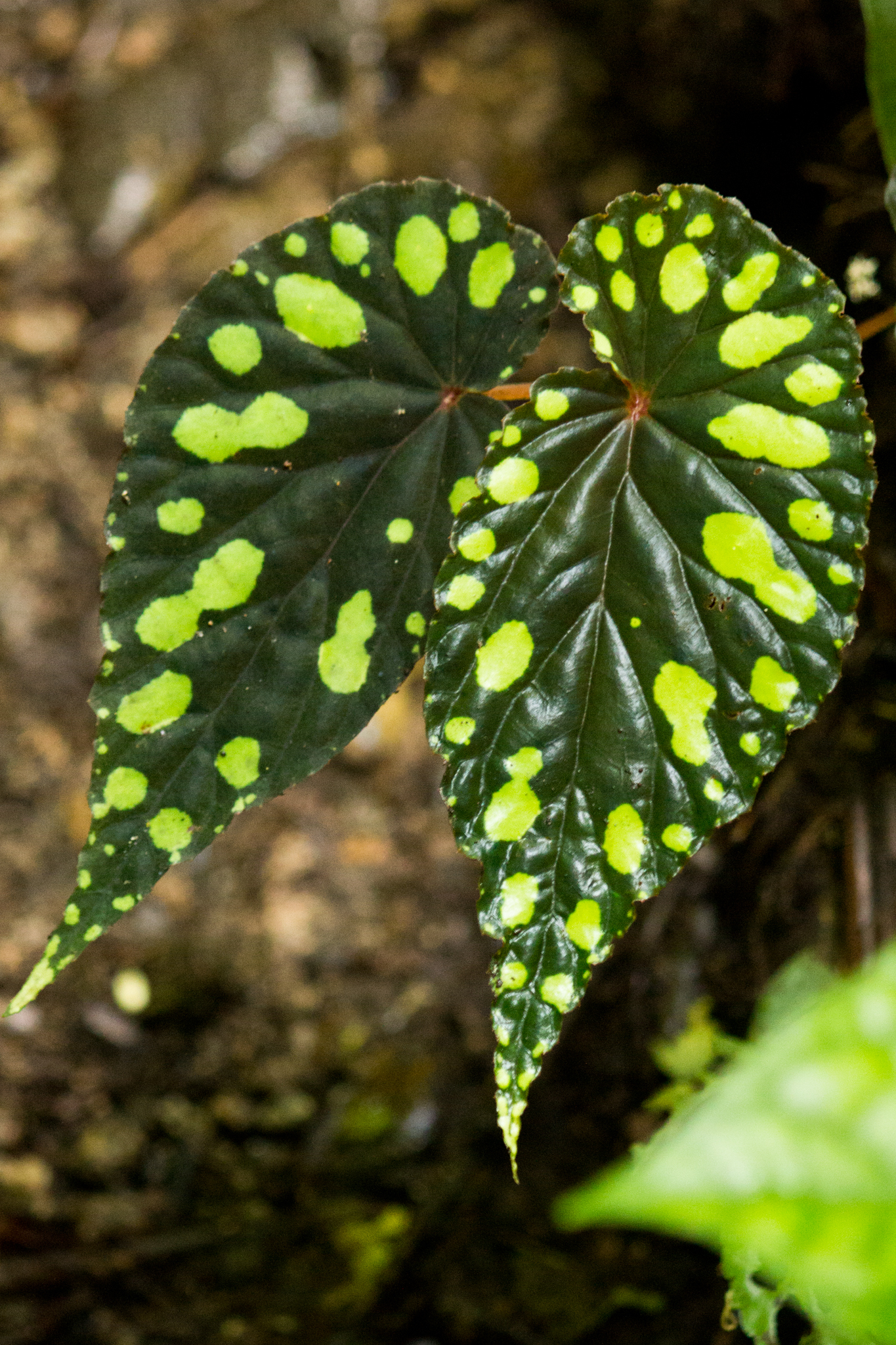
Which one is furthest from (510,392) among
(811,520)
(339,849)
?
(339,849)

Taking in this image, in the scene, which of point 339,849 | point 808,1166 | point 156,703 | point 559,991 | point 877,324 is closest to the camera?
point 808,1166

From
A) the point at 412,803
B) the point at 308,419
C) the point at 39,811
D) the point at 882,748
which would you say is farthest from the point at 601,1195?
the point at 39,811

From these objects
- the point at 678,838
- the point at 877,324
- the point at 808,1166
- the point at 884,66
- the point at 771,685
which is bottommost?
the point at 808,1166

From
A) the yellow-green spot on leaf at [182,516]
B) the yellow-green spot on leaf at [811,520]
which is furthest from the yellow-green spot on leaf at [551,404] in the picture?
the yellow-green spot on leaf at [182,516]

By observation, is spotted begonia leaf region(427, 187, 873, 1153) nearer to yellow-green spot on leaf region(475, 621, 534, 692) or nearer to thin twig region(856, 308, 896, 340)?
yellow-green spot on leaf region(475, 621, 534, 692)

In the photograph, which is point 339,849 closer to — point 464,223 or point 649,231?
point 464,223

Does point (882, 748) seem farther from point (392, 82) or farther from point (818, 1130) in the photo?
point (392, 82)
